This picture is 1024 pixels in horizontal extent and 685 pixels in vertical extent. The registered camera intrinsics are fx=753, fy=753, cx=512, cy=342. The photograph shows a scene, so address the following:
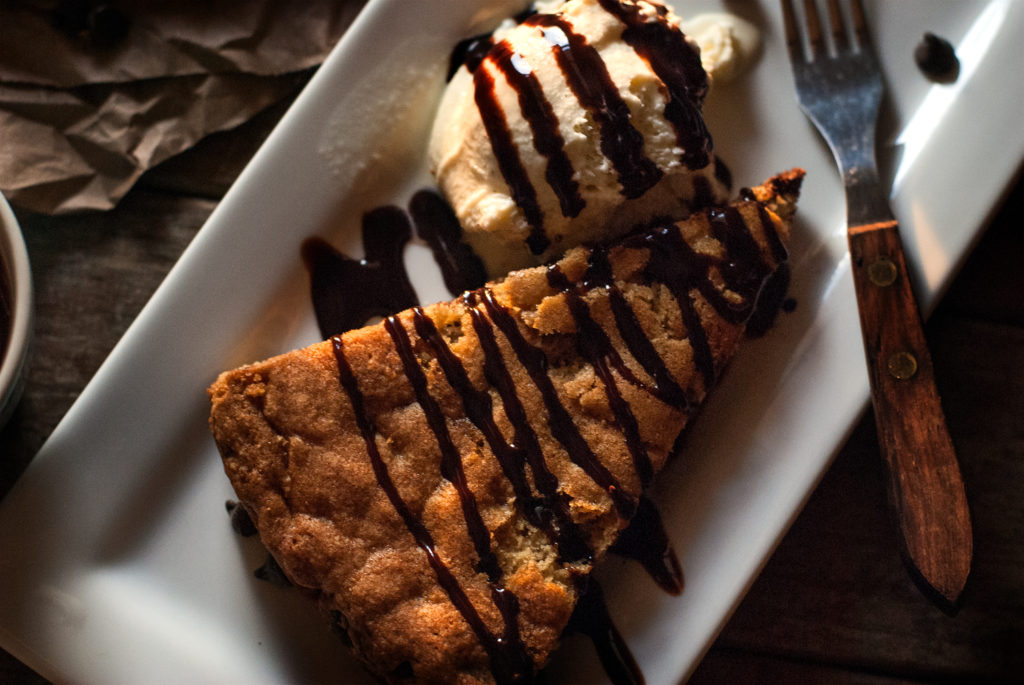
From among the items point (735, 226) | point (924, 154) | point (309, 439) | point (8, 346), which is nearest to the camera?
point (8, 346)

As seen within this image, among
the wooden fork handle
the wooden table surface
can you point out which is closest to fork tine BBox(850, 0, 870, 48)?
the wooden fork handle

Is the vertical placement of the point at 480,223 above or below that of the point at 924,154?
below

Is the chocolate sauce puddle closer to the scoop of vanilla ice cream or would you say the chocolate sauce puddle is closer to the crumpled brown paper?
the scoop of vanilla ice cream

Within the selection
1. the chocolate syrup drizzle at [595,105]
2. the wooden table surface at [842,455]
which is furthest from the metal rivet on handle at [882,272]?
the chocolate syrup drizzle at [595,105]

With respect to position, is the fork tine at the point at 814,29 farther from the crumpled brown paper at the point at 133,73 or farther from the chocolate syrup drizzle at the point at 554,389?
the crumpled brown paper at the point at 133,73

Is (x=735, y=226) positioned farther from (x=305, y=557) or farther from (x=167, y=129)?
(x=167, y=129)

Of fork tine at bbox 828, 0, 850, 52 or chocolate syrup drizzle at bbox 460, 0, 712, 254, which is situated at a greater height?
fork tine at bbox 828, 0, 850, 52

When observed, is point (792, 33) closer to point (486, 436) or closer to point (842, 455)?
point (842, 455)

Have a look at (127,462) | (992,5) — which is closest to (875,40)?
(992,5)

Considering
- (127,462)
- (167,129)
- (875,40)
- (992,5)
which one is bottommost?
(127,462)
